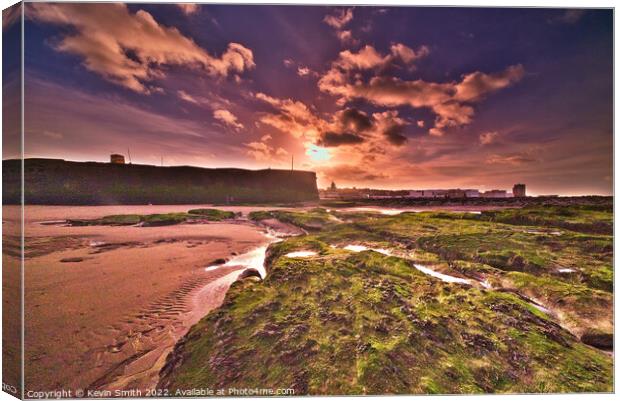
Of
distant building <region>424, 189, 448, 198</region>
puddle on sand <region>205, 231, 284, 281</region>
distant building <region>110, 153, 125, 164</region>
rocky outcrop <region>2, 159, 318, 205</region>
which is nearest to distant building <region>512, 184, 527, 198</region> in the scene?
distant building <region>424, 189, 448, 198</region>

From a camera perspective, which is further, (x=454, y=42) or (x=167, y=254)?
(x=167, y=254)

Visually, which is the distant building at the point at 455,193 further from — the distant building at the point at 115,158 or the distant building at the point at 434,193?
the distant building at the point at 115,158

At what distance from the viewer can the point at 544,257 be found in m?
2.86

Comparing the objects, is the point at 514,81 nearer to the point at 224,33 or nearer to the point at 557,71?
the point at 557,71

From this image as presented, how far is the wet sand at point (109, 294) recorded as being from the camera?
2.19m

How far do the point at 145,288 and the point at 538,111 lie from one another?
572 cm

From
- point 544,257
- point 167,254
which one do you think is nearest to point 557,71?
point 544,257

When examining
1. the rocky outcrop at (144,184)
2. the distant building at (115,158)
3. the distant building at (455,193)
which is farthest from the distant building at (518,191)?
the distant building at (115,158)

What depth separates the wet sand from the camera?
7.17 feet

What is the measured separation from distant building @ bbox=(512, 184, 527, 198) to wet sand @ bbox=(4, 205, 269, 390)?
14.2 feet

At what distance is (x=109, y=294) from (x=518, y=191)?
5699 millimetres

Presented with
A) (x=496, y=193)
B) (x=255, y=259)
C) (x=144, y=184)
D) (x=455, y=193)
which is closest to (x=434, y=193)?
(x=455, y=193)

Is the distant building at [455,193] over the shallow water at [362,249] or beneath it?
over

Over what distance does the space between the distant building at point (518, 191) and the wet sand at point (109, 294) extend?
432 cm
